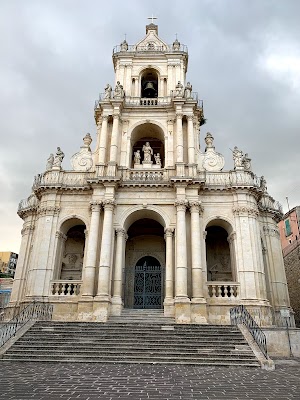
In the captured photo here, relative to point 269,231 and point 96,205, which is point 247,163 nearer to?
point 269,231

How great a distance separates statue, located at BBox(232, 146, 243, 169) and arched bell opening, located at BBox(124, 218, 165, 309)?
Result: 6648mm

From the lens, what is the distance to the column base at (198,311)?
16.9 m

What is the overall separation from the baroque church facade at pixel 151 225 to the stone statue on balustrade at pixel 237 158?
65 mm

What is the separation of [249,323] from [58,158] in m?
15.5

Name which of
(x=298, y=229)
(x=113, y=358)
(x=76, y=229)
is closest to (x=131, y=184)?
(x=76, y=229)

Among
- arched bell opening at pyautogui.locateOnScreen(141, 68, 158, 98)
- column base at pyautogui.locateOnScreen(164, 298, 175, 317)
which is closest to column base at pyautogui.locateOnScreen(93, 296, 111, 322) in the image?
column base at pyautogui.locateOnScreen(164, 298, 175, 317)

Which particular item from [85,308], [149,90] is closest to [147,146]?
[149,90]

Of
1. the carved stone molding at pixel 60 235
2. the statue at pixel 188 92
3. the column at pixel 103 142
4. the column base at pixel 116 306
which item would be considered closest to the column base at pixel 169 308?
the column base at pixel 116 306

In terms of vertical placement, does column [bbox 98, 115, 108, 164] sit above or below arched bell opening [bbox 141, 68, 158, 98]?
below

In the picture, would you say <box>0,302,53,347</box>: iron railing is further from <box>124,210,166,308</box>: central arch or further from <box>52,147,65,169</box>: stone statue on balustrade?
<box>52,147,65,169</box>: stone statue on balustrade

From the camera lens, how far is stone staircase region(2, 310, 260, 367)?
11828 millimetres

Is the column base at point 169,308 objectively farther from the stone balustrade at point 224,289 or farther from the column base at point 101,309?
the column base at point 101,309

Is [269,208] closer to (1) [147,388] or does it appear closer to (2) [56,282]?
(2) [56,282]

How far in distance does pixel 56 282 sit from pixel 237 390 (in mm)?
13243
